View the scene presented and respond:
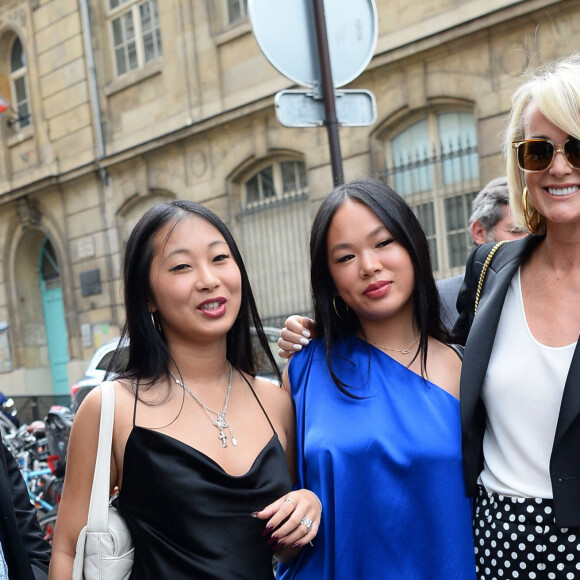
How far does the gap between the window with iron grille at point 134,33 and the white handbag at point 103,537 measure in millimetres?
11887

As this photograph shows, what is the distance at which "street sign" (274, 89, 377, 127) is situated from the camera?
4.13 metres

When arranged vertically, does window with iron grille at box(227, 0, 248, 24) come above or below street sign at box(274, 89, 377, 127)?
above

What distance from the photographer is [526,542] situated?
6.53 feet

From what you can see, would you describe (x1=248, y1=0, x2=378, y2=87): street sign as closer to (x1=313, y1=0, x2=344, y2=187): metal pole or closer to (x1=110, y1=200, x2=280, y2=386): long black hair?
(x1=313, y1=0, x2=344, y2=187): metal pole

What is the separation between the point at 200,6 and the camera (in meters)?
11.9

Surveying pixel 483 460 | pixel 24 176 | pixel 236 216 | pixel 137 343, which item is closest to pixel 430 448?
pixel 483 460

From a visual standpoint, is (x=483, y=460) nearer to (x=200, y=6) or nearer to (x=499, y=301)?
(x=499, y=301)

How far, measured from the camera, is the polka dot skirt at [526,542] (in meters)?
1.95

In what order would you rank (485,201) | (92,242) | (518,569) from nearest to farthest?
(518,569), (485,201), (92,242)

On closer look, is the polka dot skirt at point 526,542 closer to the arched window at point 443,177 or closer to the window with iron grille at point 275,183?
the arched window at point 443,177

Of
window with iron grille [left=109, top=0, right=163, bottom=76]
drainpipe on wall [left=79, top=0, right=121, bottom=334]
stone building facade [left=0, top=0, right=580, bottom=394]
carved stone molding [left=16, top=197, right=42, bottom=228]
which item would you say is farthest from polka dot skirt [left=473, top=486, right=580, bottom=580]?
carved stone molding [left=16, top=197, right=42, bottom=228]

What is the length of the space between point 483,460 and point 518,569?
31 cm

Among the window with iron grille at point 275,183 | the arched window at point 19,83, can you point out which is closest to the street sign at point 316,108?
the window with iron grille at point 275,183

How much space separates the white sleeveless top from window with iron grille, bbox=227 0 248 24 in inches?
410
